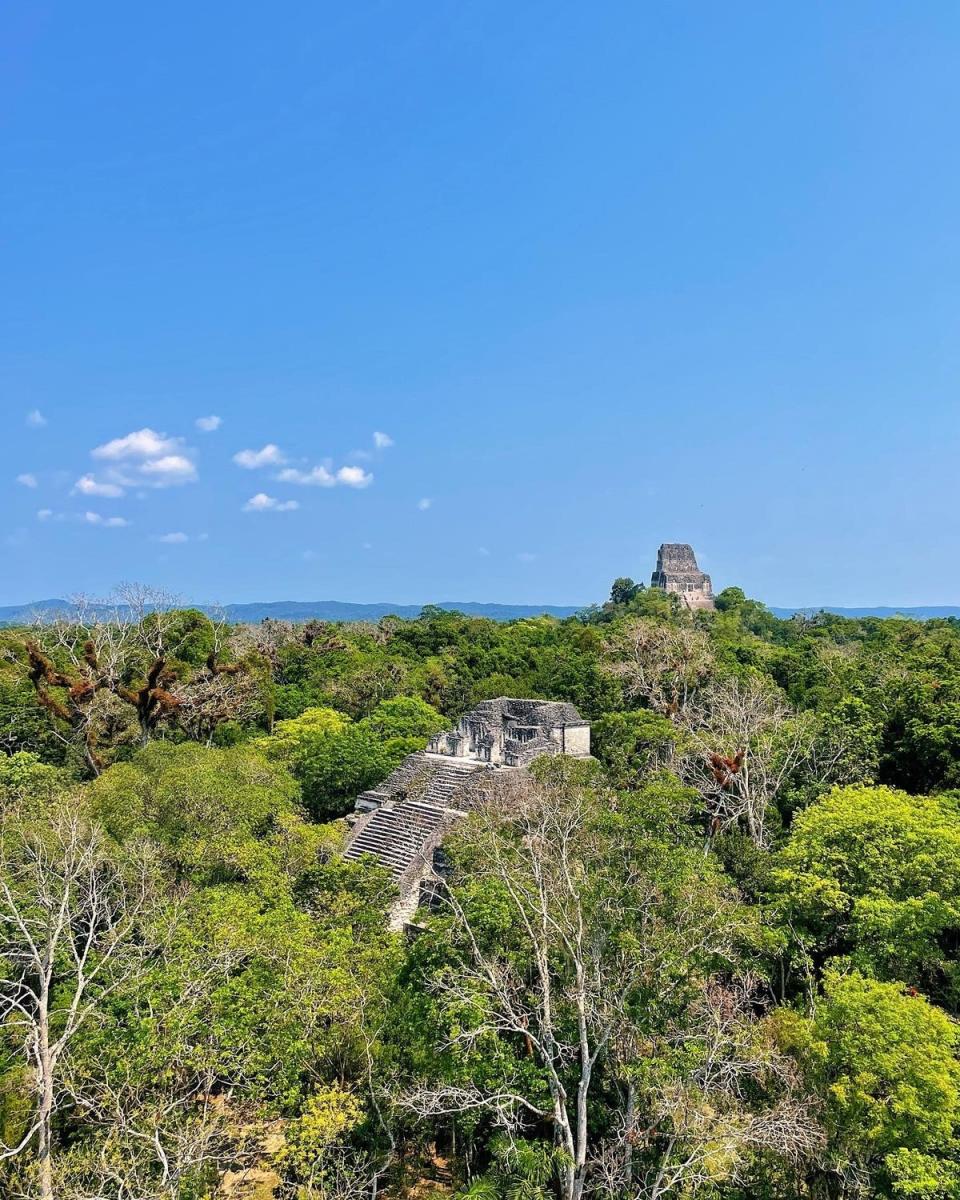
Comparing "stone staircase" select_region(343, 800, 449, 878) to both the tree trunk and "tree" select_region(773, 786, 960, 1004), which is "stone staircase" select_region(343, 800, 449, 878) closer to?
"tree" select_region(773, 786, 960, 1004)

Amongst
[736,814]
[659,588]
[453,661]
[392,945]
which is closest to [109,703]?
[453,661]

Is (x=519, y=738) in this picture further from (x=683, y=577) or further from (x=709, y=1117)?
(x=683, y=577)

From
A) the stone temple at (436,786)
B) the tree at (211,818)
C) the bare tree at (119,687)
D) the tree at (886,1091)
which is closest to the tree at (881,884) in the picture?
the tree at (886,1091)

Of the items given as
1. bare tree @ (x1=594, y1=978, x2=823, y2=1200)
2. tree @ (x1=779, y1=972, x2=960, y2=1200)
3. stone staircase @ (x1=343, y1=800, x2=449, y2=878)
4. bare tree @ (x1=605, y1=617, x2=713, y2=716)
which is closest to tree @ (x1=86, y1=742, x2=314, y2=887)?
stone staircase @ (x1=343, y1=800, x2=449, y2=878)

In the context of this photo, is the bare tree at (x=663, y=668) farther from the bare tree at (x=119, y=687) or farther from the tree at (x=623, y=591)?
the tree at (x=623, y=591)

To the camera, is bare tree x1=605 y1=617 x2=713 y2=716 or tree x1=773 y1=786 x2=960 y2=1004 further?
bare tree x1=605 y1=617 x2=713 y2=716

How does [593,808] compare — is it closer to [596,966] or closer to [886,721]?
[596,966]

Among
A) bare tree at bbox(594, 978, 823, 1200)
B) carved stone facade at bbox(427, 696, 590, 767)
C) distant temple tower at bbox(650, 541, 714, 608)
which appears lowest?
bare tree at bbox(594, 978, 823, 1200)
